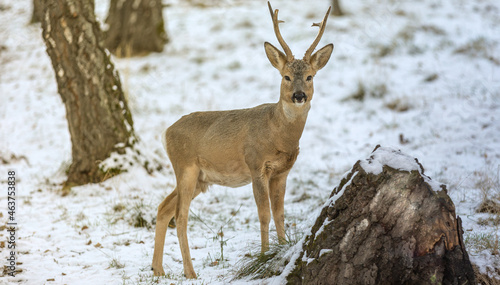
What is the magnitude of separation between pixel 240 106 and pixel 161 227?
5.80m

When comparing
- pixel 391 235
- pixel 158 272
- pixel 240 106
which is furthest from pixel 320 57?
pixel 240 106

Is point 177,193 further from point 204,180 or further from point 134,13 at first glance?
point 134,13

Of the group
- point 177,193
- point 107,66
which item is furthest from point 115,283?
point 107,66

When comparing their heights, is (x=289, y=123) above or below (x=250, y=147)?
above

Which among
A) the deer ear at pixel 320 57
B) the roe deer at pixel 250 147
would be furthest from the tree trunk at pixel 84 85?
the deer ear at pixel 320 57

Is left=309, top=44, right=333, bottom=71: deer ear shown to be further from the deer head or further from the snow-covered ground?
the snow-covered ground

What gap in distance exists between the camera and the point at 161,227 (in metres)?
5.34

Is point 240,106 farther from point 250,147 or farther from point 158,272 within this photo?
point 158,272

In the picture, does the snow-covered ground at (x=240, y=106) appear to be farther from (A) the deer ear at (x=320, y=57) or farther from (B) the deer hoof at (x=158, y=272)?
(A) the deer ear at (x=320, y=57)

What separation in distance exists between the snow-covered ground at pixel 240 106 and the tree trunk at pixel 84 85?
0.49 m

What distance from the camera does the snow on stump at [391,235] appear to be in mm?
3424

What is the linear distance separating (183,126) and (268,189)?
1.27 meters

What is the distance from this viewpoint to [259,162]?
196 inches

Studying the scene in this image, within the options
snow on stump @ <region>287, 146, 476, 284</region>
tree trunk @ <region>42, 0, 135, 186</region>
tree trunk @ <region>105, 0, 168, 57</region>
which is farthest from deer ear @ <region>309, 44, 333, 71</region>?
tree trunk @ <region>105, 0, 168, 57</region>
